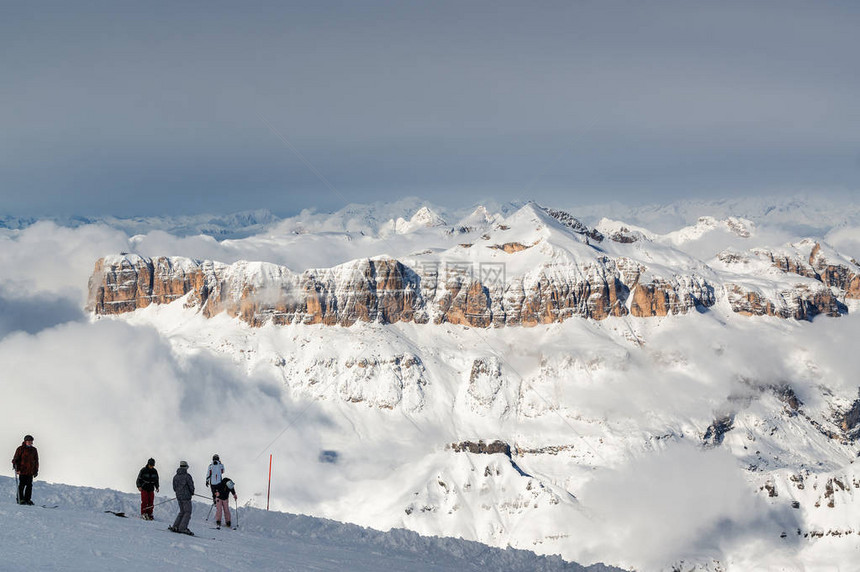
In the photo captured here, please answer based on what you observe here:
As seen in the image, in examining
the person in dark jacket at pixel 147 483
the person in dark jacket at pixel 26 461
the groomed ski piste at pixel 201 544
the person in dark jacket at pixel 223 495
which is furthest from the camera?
the person in dark jacket at pixel 223 495

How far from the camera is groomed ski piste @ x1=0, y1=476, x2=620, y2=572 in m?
31.9

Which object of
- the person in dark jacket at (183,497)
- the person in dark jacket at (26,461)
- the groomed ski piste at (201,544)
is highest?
the person in dark jacket at (26,461)

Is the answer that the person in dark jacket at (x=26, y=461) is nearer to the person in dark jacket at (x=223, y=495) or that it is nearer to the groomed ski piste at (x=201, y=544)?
the groomed ski piste at (x=201, y=544)

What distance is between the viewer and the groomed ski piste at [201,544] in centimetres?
3188

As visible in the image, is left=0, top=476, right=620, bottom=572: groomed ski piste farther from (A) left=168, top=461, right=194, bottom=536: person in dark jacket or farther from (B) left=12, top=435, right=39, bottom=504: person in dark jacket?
(B) left=12, top=435, right=39, bottom=504: person in dark jacket

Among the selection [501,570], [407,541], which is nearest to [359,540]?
[407,541]

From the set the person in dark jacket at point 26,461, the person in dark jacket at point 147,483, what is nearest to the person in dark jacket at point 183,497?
the person in dark jacket at point 147,483

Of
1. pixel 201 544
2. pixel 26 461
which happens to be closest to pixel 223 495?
pixel 201 544

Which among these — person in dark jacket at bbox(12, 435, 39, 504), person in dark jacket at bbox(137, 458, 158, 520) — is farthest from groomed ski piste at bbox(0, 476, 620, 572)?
person in dark jacket at bbox(12, 435, 39, 504)

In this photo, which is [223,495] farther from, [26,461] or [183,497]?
[26,461]

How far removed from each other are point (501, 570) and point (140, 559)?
2273 cm

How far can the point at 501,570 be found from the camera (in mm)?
47812

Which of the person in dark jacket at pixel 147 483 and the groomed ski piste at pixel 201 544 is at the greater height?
the person in dark jacket at pixel 147 483

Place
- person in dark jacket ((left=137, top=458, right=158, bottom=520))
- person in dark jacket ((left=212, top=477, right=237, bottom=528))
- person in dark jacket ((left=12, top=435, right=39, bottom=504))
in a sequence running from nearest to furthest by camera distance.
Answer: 1. person in dark jacket ((left=12, top=435, right=39, bottom=504))
2. person in dark jacket ((left=137, top=458, right=158, bottom=520))
3. person in dark jacket ((left=212, top=477, right=237, bottom=528))
